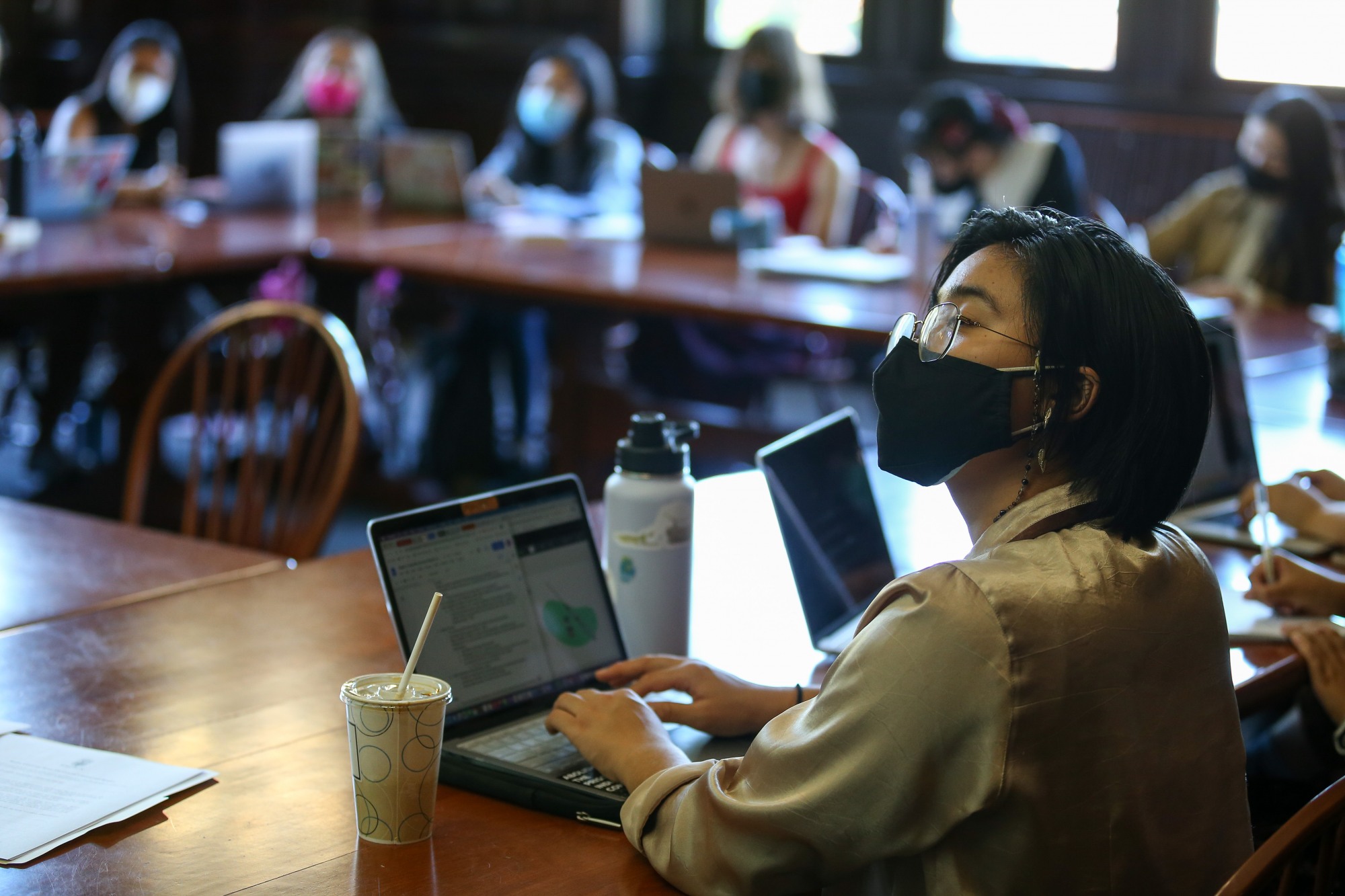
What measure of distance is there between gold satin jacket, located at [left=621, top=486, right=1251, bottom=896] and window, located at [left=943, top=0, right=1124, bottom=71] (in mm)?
5077

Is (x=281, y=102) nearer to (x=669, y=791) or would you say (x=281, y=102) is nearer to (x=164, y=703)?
(x=164, y=703)

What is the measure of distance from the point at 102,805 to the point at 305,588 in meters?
0.53

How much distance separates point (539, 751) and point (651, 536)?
0.25m

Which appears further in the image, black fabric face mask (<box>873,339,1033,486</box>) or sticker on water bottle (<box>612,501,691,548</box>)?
sticker on water bottle (<box>612,501,691,548</box>)

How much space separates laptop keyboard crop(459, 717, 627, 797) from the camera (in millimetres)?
1112

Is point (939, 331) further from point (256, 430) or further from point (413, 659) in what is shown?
point (256, 430)

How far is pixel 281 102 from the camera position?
17.7 ft

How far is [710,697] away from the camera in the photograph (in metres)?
1.20

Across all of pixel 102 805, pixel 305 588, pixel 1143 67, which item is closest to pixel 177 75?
pixel 1143 67

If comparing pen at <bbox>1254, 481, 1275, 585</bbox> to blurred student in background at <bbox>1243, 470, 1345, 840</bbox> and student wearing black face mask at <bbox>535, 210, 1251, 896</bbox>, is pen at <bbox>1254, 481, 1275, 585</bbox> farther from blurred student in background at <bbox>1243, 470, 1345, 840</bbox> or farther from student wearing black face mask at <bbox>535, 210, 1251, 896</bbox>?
student wearing black face mask at <bbox>535, 210, 1251, 896</bbox>

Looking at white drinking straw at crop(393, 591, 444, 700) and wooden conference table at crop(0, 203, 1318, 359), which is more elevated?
white drinking straw at crop(393, 591, 444, 700)

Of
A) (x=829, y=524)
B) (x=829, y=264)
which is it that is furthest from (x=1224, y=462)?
(x=829, y=264)

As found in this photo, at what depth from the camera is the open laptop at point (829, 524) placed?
139cm

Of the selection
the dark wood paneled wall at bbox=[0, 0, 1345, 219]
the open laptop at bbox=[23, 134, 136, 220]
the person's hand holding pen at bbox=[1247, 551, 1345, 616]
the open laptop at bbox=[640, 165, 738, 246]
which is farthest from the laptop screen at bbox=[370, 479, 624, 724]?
the dark wood paneled wall at bbox=[0, 0, 1345, 219]
